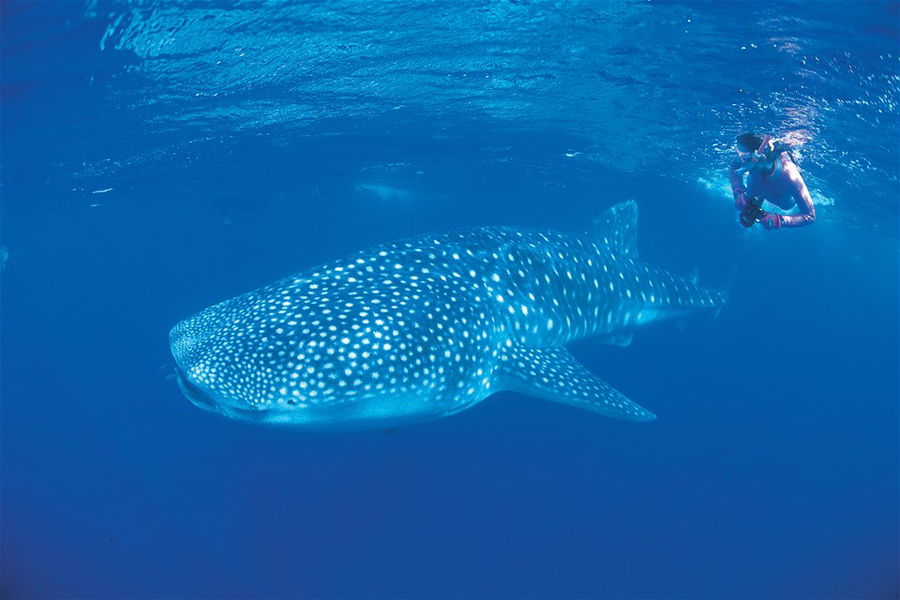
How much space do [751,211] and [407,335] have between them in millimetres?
5197

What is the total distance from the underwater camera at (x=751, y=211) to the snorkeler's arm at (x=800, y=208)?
0.32 metres

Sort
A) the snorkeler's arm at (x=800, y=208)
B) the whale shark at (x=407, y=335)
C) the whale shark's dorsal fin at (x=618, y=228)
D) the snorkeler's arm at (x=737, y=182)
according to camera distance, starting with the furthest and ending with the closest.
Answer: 1. the whale shark's dorsal fin at (x=618, y=228)
2. the snorkeler's arm at (x=737, y=182)
3. the snorkeler's arm at (x=800, y=208)
4. the whale shark at (x=407, y=335)

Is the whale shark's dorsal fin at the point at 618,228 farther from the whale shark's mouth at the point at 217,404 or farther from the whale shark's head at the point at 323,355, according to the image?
the whale shark's mouth at the point at 217,404

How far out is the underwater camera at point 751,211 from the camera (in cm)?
749

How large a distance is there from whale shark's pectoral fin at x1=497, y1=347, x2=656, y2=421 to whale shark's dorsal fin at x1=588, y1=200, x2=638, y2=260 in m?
3.82

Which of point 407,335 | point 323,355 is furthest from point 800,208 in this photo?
point 323,355

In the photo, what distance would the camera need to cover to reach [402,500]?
12.2m

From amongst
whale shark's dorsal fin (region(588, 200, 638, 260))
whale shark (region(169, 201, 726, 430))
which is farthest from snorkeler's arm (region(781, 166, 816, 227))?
whale shark's dorsal fin (region(588, 200, 638, 260))

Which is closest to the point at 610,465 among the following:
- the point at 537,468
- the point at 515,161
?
the point at 537,468

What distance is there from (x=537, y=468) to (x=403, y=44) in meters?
10.2

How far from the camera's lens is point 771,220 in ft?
23.9

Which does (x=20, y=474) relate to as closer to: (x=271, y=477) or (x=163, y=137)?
(x=271, y=477)

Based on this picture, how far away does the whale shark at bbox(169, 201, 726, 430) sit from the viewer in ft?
16.9

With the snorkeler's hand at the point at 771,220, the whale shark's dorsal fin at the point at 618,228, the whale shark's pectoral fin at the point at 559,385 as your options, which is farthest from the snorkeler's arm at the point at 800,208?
the whale shark's pectoral fin at the point at 559,385
